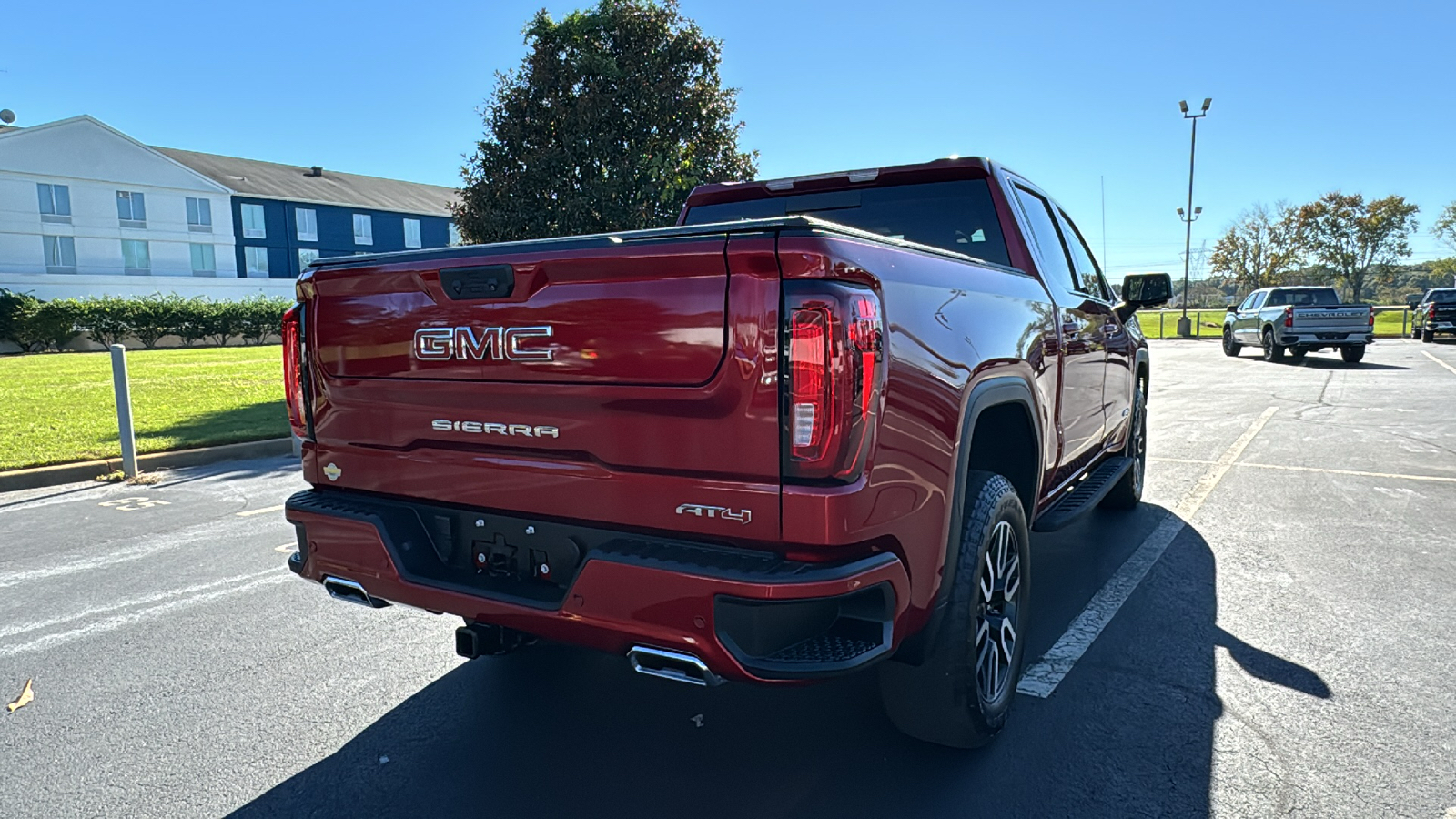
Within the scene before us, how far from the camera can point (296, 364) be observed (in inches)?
123

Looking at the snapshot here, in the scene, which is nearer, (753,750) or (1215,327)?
(753,750)

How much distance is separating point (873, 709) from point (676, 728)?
0.73 meters

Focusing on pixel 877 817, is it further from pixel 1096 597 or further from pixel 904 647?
pixel 1096 597

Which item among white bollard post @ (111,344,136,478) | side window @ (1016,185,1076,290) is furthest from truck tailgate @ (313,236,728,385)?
white bollard post @ (111,344,136,478)

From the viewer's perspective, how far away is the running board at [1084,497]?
3750 mm

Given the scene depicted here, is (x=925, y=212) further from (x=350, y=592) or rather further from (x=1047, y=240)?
(x=350, y=592)

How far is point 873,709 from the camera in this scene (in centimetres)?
324

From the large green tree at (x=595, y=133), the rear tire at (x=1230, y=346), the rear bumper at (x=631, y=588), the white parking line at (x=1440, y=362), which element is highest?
the large green tree at (x=595, y=133)

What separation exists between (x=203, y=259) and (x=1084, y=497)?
54305mm

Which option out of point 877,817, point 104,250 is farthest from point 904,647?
point 104,250

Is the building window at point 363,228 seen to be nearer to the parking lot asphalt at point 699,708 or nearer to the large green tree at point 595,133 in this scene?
the large green tree at point 595,133

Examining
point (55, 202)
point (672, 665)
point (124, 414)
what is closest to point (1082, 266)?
point (672, 665)

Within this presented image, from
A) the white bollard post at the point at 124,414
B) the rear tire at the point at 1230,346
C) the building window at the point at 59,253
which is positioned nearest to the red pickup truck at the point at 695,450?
the white bollard post at the point at 124,414

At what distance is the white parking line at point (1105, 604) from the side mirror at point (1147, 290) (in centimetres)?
143
